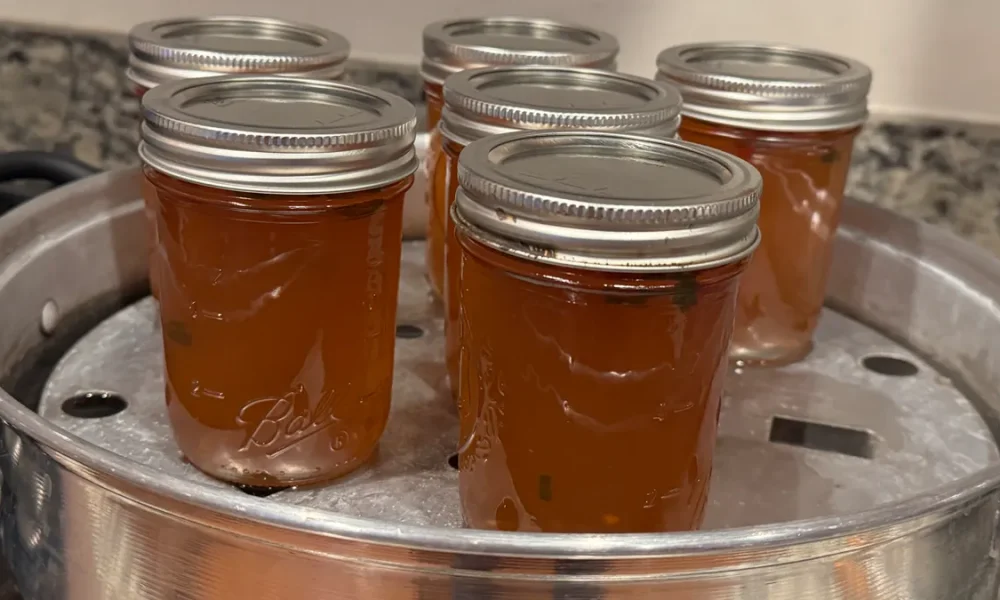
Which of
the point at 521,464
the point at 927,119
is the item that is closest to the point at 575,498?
the point at 521,464

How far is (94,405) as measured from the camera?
1.78 feet

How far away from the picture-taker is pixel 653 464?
15.6 inches

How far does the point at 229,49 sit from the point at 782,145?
32 cm

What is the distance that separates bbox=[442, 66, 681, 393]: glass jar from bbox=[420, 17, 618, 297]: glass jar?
0.14 ft

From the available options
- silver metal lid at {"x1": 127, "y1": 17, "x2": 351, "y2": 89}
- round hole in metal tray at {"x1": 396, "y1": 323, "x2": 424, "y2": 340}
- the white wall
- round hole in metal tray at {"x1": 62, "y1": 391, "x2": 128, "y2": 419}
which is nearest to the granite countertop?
the white wall

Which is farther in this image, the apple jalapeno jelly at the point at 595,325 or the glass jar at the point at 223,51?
the glass jar at the point at 223,51

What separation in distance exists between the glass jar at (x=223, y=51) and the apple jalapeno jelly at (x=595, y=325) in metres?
0.19

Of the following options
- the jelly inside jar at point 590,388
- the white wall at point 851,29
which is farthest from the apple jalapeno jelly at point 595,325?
the white wall at point 851,29

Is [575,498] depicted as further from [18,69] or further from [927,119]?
[18,69]

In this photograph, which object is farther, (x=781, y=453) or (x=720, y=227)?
(x=781, y=453)

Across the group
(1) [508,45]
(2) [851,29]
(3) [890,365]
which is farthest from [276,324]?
(2) [851,29]

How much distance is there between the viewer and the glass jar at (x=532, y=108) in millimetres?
477

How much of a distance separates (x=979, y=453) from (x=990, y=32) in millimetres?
350

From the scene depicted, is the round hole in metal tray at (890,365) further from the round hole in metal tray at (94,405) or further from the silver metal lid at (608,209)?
the round hole in metal tray at (94,405)
